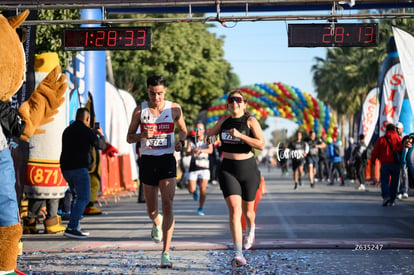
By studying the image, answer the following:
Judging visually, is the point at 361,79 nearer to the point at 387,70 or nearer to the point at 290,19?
the point at 387,70

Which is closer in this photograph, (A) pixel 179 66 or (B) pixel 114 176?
(B) pixel 114 176

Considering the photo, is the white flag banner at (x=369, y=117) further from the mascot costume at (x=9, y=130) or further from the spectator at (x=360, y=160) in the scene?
the mascot costume at (x=9, y=130)

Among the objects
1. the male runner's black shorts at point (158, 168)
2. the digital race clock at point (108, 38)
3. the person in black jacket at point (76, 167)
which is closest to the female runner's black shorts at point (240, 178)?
the male runner's black shorts at point (158, 168)

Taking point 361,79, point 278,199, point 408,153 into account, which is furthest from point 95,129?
point 361,79

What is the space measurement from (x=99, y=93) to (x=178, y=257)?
33.2 feet

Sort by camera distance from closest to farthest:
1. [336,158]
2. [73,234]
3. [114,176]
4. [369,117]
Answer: [73,234], [114,176], [336,158], [369,117]

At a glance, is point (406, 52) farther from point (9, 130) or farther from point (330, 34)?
point (9, 130)

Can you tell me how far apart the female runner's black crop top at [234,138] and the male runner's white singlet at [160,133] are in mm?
606

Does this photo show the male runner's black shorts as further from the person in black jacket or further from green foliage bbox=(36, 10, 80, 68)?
green foliage bbox=(36, 10, 80, 68)

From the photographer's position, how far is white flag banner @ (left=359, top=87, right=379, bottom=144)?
29.0 meters

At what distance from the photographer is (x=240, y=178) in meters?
8.17

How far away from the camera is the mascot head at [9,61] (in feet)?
20.4

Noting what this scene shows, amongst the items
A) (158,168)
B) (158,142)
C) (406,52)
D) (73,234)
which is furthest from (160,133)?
(406,52)

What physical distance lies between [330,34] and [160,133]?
5.60 m
